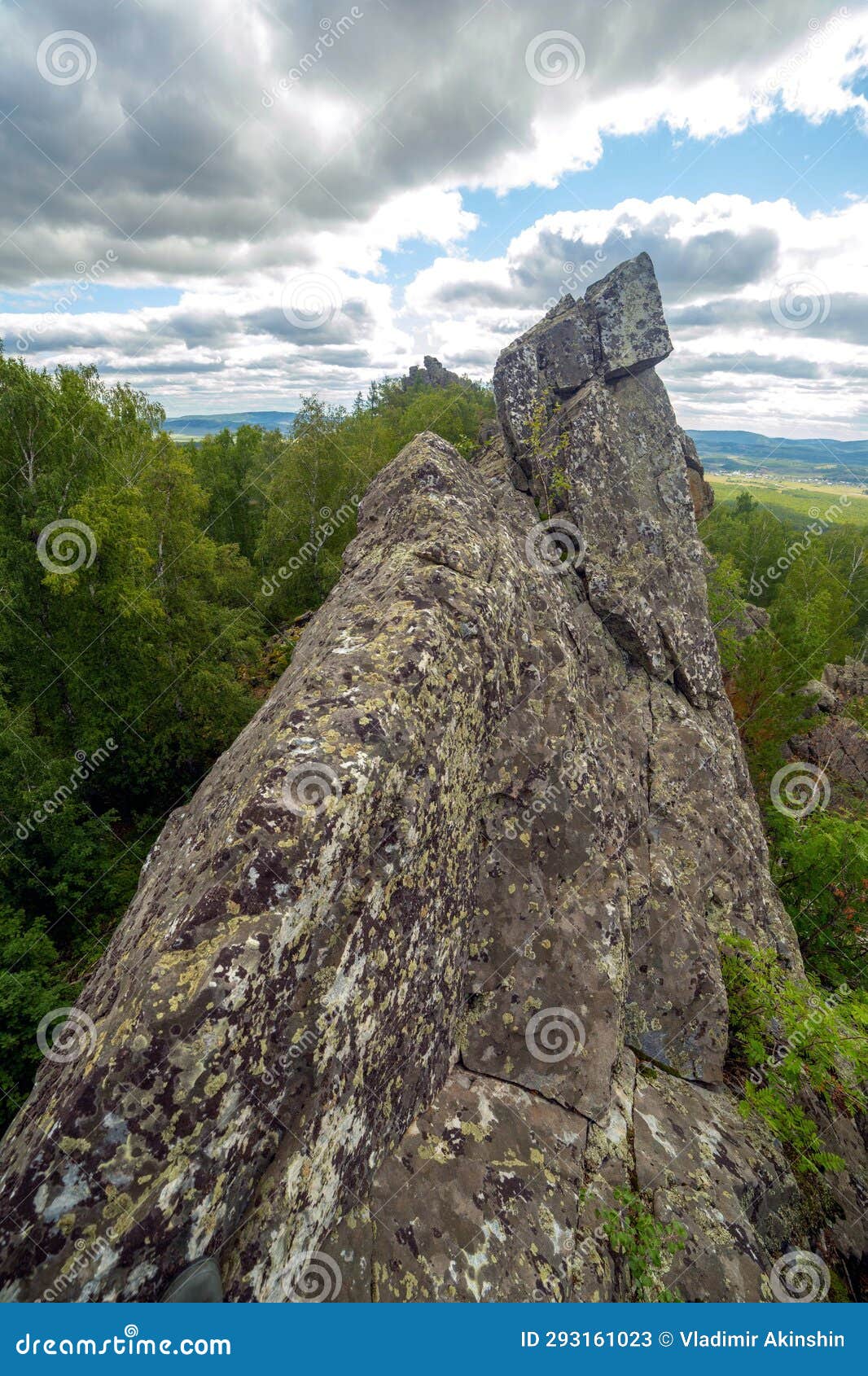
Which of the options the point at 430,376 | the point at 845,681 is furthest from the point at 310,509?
the point at 430,376

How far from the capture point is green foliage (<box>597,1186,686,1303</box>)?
541 centimetres

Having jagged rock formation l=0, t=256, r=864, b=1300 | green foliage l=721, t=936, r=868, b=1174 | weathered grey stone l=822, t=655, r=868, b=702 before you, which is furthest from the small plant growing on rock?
weathered grey stone l=822, t=655, r=868, b=702

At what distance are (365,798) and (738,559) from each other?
64865mm

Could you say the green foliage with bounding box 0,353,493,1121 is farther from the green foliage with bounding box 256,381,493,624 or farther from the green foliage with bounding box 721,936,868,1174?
the green foliage with bounding box 721,936,868,1174

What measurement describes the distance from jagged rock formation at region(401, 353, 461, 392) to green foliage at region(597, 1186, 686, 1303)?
101 metres

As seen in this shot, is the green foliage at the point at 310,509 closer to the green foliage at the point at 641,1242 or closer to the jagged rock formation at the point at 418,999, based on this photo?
the jagged rock formation at the point at 418,999

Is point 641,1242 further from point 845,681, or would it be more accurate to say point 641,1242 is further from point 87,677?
point 845,681

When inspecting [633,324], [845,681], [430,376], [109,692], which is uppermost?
[430,376]

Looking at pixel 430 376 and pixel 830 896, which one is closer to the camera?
pixel 830 896

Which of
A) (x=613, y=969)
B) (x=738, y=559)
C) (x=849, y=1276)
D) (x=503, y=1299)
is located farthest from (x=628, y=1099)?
(x=738, y=559)

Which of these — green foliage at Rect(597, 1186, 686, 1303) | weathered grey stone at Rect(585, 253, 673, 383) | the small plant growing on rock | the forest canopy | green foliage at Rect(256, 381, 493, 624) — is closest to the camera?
green foliage at Rect(597, 1186, 686, 1303)

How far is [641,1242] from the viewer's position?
5586 millimetres

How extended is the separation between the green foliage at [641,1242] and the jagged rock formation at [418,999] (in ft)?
0.53

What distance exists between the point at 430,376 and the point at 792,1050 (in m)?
107
